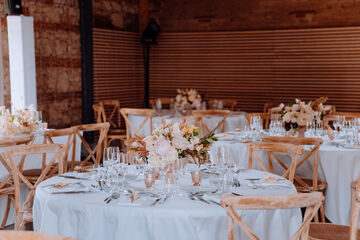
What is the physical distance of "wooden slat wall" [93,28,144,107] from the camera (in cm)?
1073

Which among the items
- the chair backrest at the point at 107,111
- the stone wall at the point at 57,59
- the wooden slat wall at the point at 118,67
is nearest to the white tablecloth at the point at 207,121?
the chair backrest at the point at 107,111

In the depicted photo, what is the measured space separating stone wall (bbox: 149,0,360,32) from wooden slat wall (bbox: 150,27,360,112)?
18 centimetres

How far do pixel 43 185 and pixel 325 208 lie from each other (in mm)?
3061

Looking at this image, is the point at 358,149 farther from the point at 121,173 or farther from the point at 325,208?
the point at 121,173

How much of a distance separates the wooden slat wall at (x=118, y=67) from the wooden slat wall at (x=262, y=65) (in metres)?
0.41

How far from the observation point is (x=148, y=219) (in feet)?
9.58

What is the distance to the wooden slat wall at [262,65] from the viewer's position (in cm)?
1020

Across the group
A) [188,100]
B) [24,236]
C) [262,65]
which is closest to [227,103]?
[262,65]

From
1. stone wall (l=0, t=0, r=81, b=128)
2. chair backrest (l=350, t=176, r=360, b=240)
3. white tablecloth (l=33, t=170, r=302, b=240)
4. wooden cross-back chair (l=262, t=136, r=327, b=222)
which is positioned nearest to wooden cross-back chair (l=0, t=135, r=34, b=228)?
white tablecloth (l=33, t=170, r=302, b=240)

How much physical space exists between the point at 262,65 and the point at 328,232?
25.6ft

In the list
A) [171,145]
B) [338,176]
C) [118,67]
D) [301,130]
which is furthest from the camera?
[118,67]

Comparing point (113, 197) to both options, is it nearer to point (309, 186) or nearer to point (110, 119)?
point (309, 186)

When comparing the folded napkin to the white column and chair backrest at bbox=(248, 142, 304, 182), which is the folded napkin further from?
the white column

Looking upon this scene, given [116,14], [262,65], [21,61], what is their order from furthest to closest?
[116,14] → [262,65] → [21,61]
